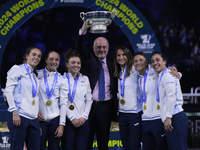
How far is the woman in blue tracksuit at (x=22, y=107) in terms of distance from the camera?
293 cm

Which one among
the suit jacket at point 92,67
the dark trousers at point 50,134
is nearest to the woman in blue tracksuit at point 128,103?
the suit jacket at point 92,67

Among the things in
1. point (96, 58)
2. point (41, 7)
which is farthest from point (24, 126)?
point (41, 7)

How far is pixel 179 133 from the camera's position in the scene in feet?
9.99

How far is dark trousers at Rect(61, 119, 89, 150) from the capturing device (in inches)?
131

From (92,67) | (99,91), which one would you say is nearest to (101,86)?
(99,91)

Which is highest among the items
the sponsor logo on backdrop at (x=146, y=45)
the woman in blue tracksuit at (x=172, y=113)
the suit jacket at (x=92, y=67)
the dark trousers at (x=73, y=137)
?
the sponsor logo on backdrop at (x=146, y=45)

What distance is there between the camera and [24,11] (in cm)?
506

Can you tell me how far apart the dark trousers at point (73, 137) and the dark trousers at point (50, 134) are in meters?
0.13

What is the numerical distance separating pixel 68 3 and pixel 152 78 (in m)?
2.66

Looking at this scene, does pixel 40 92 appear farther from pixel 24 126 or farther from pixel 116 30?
pixel 116 30

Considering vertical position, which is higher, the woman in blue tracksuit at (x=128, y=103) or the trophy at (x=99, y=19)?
the trophy at (x=99, y=19)

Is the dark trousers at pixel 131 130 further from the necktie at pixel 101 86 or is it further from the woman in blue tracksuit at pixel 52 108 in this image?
the woman in blue tracksuit at pixel 52 108

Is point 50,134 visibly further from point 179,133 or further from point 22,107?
point 179,133

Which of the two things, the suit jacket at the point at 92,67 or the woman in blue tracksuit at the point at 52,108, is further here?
the suit jacket at the point at 92,67
